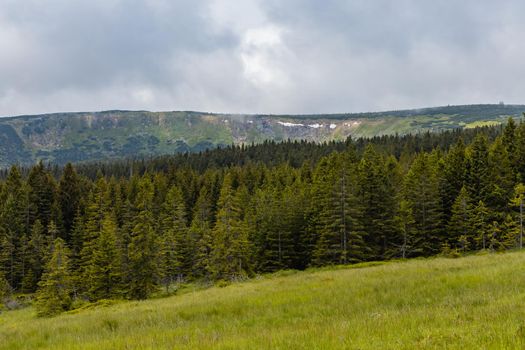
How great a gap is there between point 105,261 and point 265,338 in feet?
145

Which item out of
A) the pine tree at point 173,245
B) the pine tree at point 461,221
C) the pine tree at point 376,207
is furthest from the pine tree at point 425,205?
the pine tree at point 173,245

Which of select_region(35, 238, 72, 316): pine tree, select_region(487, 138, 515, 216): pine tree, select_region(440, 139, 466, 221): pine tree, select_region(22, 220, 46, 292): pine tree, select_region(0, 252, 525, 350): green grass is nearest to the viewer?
select_region(0, 252, 525, 350): green grass

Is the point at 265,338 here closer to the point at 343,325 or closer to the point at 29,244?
the point at 343,325

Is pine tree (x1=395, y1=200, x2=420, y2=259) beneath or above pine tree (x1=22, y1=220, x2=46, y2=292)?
above

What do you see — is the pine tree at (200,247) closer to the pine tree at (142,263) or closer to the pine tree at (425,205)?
the pine tree at (142,263)

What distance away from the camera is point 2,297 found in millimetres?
50750

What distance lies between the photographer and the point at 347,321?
10750 millimetres

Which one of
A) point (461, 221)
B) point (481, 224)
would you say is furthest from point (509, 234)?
point (461, 221)

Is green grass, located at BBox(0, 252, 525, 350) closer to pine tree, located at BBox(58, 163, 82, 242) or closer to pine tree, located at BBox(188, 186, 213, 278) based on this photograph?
pine tree, located at BBox(188, 186, 213, 278)

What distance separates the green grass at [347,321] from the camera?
8.20 metres

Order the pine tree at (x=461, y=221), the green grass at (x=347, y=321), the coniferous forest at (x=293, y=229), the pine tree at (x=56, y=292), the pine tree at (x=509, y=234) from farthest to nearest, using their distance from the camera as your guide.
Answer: the pine tree at (x=461, y=221)
the pine tree at (x=509, y=234)
the coniferous forest at (x=293, y=229)
the pine tree at (x=56, y=292)
the green grass at (x=347, y=321)

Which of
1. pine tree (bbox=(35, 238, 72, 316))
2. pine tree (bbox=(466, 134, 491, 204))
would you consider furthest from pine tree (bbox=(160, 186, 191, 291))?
pine tree (bbox=(466, 134, 491, 204))

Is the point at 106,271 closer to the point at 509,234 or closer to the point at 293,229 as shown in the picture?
the point at 293,229

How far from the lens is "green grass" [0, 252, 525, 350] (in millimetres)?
8195
